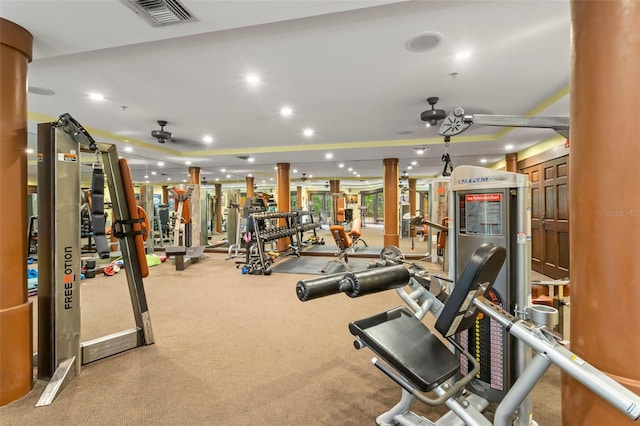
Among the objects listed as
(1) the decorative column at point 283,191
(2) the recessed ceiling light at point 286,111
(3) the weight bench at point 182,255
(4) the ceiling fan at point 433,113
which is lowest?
(3) the weight bench at point 182,255

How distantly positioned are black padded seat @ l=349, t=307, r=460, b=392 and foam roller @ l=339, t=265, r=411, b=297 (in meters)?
0.26

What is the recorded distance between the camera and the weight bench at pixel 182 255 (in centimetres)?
640

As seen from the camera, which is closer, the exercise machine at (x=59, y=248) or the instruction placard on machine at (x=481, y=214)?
the instruction placard on machine at (x=481, y=214)

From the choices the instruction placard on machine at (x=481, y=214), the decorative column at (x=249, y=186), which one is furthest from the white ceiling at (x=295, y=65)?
the decorative column at (x=249, y=186)

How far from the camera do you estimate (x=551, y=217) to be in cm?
573

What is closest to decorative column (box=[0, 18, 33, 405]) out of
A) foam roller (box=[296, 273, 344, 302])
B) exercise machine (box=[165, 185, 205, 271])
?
foam roller (box=[296, 273, 344, 302])

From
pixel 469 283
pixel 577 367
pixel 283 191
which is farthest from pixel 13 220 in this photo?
pixel 283 191

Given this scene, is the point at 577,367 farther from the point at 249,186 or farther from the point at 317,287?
the point at 249,186

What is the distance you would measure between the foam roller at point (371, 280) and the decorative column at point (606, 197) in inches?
30.0

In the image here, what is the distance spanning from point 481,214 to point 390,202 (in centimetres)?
630

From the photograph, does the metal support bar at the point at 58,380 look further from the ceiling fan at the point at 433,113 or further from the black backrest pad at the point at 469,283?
the ceiling fan at the point at 433,113

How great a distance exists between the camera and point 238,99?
13.4 feet

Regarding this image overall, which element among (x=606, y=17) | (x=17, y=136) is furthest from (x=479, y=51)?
(x=17, y=136)

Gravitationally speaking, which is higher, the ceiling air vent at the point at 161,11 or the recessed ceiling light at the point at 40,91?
the recessed ceiling light at the point at 40,91
